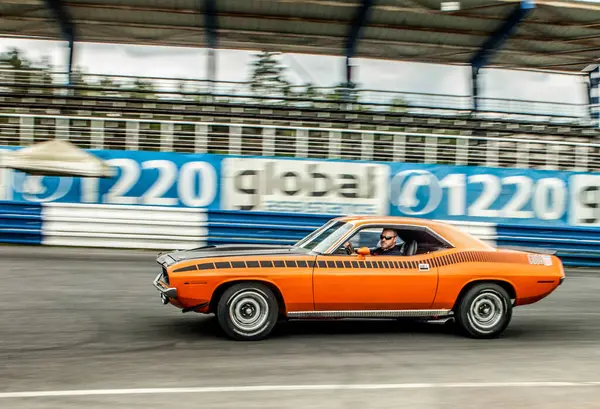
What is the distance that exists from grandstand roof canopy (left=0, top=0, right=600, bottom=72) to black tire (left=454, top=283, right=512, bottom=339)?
15.1 m

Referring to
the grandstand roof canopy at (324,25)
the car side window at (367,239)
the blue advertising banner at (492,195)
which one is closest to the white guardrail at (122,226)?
the blue advertising banner at (492,195)

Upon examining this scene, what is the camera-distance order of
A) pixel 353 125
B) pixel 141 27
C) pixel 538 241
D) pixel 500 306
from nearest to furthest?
1. pixel 500 306
2. pixel 538 241
3. pixel 353 125
4. pixel 141 27

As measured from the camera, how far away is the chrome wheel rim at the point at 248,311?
262 inches

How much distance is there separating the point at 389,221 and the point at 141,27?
654 inches

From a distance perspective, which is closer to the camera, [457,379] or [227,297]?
[457,379]

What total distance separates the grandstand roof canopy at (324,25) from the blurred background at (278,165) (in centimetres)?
7

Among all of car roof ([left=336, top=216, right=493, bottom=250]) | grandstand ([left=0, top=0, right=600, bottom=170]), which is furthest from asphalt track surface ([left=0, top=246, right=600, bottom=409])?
grandstand ([left=0, top=0, right=600, bottom=170])

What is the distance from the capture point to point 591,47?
2302cm

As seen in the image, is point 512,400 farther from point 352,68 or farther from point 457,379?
point 352,68

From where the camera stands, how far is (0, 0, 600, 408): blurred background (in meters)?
6.00

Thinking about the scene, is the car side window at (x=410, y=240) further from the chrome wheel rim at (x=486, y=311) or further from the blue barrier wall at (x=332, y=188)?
the blue barrier wall at (x=332, y=188)

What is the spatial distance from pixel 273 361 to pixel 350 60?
18.0 m

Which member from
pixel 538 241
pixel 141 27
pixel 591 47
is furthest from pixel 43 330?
pixel 591 47

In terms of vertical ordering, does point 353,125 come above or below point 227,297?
above
